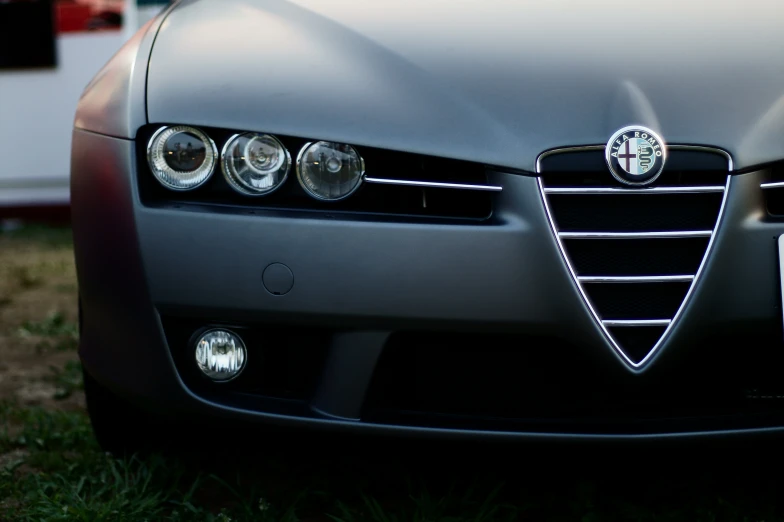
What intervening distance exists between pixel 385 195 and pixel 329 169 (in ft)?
0.36

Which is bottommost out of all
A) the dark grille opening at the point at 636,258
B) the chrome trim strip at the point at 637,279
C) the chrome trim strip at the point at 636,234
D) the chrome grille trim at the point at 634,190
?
the chrome trim strip at the point at 637,279

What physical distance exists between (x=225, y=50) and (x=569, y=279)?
32.1 inches

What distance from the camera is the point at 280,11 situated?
229 centimetres

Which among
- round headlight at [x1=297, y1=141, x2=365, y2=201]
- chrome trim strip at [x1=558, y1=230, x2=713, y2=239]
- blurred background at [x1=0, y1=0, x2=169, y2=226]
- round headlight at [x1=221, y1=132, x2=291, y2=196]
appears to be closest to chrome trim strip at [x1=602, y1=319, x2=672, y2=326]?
chrome trim strip at [x1=558, y1=230, x2=713, y2=239]

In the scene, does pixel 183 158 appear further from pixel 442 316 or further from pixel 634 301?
pixel 634 301

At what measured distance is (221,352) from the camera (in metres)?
2.05

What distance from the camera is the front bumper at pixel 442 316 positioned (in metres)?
1.88

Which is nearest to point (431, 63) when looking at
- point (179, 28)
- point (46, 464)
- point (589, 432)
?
point (179, 28)

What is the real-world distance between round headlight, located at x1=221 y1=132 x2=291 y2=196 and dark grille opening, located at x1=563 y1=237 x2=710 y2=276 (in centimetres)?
53

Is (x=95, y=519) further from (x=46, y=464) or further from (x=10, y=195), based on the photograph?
(x=10, y=195)

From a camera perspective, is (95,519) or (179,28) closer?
(95,519)

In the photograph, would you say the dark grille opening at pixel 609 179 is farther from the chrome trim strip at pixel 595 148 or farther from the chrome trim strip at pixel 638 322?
the chrome trim strip at pixel 638 322

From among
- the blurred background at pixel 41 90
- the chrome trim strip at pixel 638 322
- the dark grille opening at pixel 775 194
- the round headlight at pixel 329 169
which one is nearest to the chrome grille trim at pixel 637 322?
the chrome trim strip at pixel 638 322

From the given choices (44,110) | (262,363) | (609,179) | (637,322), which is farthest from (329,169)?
(44,110)
